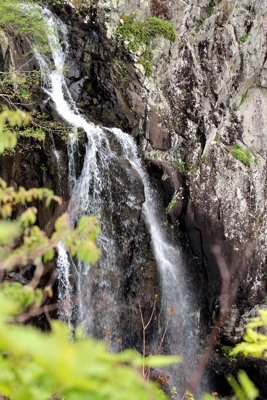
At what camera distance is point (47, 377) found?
858 mm

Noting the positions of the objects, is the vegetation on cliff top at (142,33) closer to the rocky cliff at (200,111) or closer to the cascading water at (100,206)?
the rocky cliff at (200,111)

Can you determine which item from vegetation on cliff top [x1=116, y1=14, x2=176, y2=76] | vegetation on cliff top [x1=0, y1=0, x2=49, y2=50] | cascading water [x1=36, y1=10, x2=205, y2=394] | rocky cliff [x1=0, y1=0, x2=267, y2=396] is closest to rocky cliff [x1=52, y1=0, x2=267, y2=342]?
rocky cliff [x1=0, y1=0, x2=267, y2=396]

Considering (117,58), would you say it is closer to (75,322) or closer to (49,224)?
(49,224)

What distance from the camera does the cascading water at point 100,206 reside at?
796cm

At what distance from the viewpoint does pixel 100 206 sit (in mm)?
8531

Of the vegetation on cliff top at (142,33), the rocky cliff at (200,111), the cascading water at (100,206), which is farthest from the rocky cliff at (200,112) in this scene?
the cascading water at (100,206)

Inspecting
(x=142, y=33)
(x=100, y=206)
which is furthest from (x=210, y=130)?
(x=100, y=206)

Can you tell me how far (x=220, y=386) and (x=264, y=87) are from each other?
1242 cm

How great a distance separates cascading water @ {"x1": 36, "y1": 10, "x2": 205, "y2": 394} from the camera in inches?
313

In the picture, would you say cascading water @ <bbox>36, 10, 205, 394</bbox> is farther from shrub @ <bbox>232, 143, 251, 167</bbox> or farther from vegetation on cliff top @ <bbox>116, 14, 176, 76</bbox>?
shrub @ <bbox>232, 143, 251, 167</bbox>

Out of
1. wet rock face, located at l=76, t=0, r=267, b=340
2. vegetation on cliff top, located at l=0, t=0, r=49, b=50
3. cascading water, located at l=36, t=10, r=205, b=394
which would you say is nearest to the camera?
vegetation on cliff top, located at l=0, t=0, r=49, b=50

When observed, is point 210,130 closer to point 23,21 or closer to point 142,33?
point 142,33

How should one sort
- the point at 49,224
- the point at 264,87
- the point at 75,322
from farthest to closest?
the point at 264,87 < the point at 75,322 < the point at 49,224

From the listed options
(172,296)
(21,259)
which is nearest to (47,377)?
(21,259)
